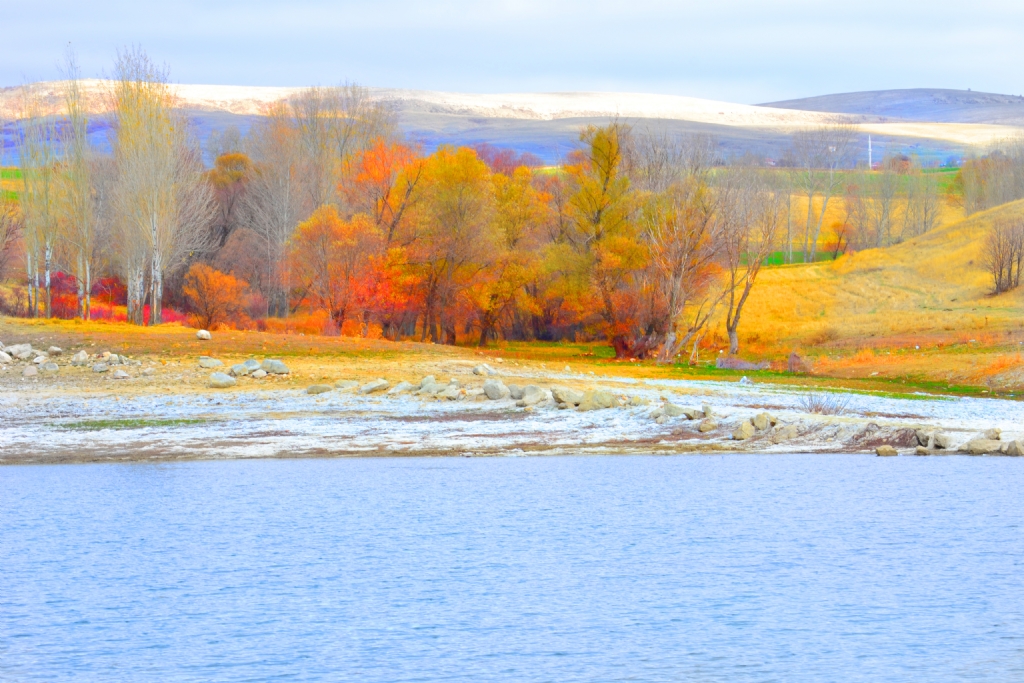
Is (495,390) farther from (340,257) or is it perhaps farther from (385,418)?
(340,257)

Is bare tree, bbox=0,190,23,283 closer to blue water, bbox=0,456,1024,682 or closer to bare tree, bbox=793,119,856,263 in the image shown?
blue water, bbox=0,456,1024,682

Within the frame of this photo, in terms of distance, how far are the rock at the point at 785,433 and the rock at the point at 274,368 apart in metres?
13.7

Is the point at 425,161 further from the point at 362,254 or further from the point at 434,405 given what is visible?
the point at 434,405

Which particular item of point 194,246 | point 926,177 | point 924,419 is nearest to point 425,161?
point 194,246

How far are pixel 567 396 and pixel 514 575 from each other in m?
13.6

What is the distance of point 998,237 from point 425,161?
4136 centimetres

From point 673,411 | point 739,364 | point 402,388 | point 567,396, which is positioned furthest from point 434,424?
point 739,364

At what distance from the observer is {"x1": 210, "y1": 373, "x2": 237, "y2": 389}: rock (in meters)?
26.7

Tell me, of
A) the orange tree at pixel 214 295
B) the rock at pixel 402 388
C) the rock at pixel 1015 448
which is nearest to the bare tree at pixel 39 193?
the orange tree at pixel 214 295

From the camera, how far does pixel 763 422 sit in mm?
20734

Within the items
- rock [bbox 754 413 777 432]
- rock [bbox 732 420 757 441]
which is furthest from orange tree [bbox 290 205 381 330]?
rock [bbox 732 420 757 441]

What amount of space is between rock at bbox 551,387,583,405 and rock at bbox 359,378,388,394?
4653 millimetres

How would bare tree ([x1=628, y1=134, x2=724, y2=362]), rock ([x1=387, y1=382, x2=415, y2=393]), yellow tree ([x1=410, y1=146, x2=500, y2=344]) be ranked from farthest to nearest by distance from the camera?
yellow tree ([x1=410, y1=146, x2=500, y2=344])
bare tree ([x1=628, y1=134, x2=724, y2=362])
rock ([x1=387, y1=382, x2=415, y2=393])

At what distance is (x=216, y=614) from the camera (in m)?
9.23
